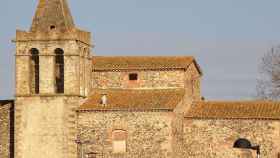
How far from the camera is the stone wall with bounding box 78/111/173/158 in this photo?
1896 inches

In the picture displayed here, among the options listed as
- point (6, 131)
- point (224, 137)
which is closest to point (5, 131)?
point (6, 131)

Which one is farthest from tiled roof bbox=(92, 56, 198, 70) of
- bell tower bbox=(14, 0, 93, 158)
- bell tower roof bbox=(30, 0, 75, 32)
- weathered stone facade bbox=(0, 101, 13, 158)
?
weathered stone facade bbox=(0, 101, 13, 158)

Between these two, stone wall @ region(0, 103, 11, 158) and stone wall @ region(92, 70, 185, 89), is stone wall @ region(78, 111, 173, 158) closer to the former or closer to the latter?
stone wall @ region(92, 70, 185, 89)

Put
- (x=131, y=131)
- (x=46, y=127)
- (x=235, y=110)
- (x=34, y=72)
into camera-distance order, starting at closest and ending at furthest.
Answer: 1. (x=131, y=131)
2. (x=46, y=127)
3. (x=235, y=110)
4. (x=34, y=72)

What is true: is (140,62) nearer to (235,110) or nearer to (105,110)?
(105,110)

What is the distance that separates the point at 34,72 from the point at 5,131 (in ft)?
13.8

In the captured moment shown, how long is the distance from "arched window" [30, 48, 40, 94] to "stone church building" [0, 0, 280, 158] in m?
0.06

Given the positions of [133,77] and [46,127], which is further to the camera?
[133,77]

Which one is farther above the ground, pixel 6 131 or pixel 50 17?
pixel 50 17

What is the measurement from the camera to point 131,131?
4869 cm

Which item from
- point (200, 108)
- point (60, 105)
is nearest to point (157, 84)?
point (200, 108)

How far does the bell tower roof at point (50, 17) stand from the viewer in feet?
168

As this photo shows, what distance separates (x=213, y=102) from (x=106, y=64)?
7.25 metres

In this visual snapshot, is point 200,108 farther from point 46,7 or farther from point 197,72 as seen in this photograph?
point 46,7
